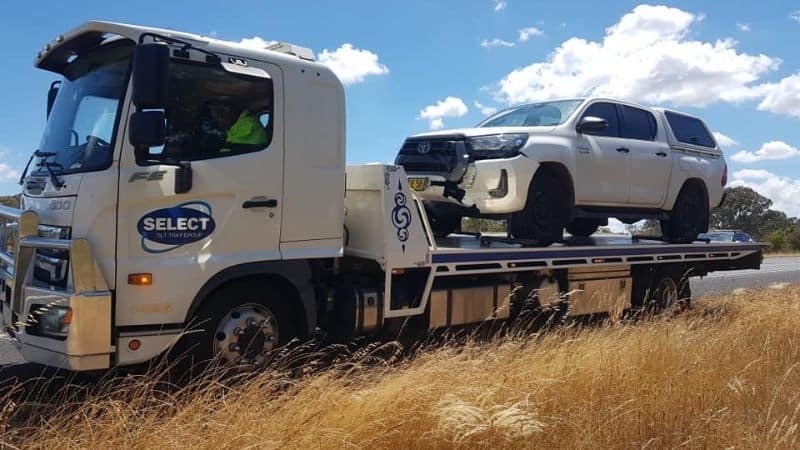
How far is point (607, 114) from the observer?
352 inches

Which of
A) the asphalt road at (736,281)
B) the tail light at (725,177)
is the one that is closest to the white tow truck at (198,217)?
the tail light at (725,177)

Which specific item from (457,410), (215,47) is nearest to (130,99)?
(215,47)

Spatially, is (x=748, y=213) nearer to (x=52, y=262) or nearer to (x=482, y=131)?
(x=482, y=131)

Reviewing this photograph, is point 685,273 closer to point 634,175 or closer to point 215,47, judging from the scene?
point 634,175

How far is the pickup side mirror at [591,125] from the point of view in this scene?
805cm

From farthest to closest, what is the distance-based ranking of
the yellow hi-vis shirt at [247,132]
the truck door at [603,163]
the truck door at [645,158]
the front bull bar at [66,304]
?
1. the truck door at [645,158]
2. the truck door at [603,163]
3. the yellow hi-vis shirt at [247,132]
4. the front bull bar at [66,304]

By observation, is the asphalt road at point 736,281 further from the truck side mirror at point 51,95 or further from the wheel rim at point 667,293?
the truck side mirror at point 51,95

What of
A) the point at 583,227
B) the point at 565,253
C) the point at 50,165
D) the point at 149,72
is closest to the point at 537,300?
the point at 565,253

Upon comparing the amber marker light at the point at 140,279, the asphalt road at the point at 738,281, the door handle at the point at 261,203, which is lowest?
the asphalt road at the point at 738,281

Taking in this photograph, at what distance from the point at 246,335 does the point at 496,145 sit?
3.60 metres

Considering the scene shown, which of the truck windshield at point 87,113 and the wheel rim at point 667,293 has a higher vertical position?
the truck windshield at point 87,113

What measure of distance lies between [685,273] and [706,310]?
836 mm

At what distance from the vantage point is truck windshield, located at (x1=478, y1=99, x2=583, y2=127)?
8.38m

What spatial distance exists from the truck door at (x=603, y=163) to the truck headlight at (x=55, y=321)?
Answer: 18.4ft
